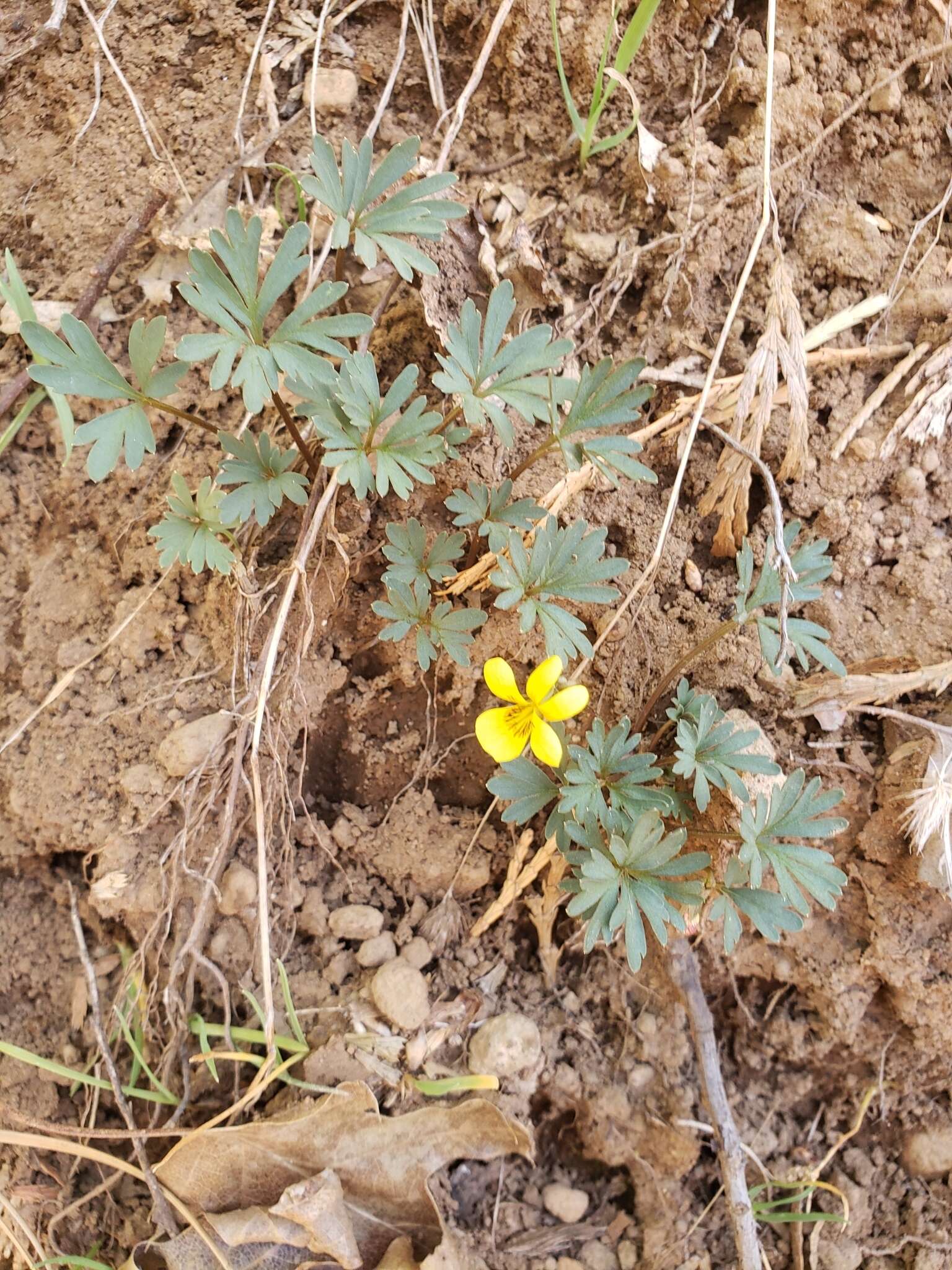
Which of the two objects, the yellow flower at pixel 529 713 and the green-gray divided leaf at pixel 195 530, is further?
the green-gray divided leaf at pixel 195 530

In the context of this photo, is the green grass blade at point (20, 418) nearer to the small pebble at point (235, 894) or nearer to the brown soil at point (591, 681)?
the brown soil at point (591, 681)

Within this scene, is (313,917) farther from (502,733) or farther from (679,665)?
(679,665)

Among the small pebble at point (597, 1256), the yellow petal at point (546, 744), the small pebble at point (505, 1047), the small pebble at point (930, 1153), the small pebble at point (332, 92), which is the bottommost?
the small pebble at point (597, 1256)

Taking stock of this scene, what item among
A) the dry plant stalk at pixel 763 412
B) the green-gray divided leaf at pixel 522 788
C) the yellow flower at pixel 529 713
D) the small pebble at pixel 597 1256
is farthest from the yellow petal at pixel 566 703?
the small pebble at pixel 597 1256

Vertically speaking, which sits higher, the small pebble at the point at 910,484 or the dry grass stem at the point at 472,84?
the dry grass stem at the point at 472,84

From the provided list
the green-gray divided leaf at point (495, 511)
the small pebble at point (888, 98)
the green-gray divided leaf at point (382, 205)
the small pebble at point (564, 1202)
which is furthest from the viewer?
the small pebble at point (888, 98)

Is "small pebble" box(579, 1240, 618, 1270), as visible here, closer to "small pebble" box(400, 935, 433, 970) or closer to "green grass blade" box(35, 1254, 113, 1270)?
"small pebble" box(400, 935, 433, 970)

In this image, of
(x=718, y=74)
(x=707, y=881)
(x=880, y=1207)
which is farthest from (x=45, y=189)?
(x=880, y=1207)

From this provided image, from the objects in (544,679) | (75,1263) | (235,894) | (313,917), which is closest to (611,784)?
(544,679)
